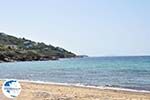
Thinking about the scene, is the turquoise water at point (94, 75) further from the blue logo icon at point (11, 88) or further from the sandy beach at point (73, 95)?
the blue logo icon at point (11, 88)

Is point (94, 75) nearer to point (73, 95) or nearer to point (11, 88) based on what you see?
point (73, 95)

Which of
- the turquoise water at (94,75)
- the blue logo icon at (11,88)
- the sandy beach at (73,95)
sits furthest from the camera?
the turquoise water at (94,75)

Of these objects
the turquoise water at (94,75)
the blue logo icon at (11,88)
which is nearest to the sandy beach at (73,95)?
the blue logo icon at (11,88)

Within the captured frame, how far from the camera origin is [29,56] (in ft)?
646

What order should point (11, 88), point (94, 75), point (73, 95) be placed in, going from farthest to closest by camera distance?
point (94, 75), point (73, 95), point (11, 88)

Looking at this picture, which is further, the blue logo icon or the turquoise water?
the turquoise water

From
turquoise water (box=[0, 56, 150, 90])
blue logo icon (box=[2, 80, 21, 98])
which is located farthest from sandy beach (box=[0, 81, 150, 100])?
turquoise water (box=[0, 56, 150, 90])

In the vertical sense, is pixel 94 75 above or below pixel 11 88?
below

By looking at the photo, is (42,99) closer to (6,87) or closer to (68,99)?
(68,99)

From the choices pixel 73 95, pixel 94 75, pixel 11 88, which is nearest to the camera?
pixel 11 88

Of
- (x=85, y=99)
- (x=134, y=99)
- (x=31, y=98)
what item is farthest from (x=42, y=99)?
(x=134, y=99)

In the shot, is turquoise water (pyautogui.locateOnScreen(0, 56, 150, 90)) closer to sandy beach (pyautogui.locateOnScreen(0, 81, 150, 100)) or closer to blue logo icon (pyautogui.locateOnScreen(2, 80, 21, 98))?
sandy beach (pyautogui.locateOnScreen(0, 81, 150, 100))

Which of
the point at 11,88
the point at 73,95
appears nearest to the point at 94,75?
the point at 73,95

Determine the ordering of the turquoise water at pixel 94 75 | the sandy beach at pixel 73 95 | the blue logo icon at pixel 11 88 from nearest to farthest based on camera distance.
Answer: the blue logo icon at pixel 11 88 < the sandy beach at pixel 73 95 < the turquoise water at pixel 94 75
